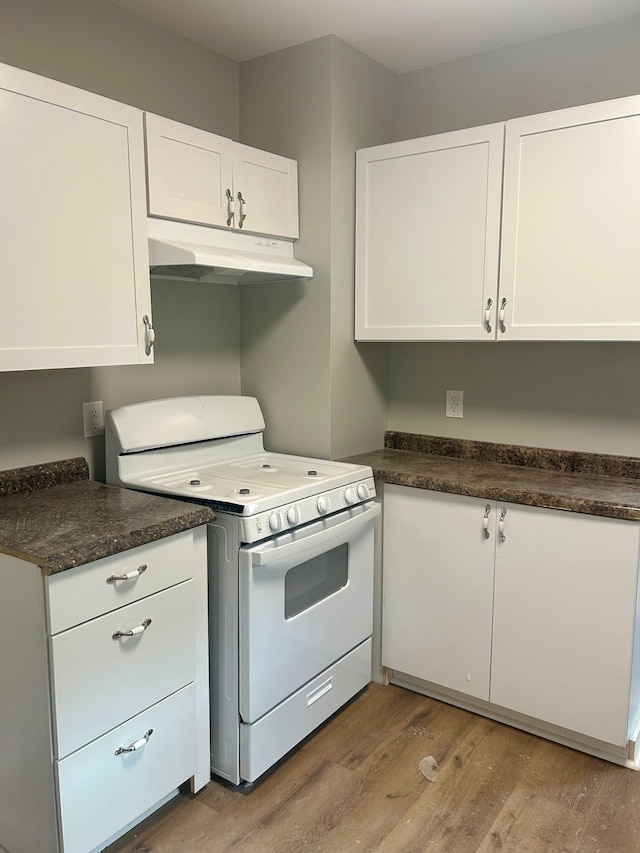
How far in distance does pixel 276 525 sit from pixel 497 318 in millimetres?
1078

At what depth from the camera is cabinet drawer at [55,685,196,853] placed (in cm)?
156

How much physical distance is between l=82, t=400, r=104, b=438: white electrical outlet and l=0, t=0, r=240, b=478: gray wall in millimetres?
18

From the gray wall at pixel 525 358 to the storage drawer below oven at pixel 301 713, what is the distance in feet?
3.39

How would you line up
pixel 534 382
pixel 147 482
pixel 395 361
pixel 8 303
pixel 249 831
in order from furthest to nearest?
pixel 395 361
pixel 534 382
pixel 147 482
pixel 249 831
pixel 8 303

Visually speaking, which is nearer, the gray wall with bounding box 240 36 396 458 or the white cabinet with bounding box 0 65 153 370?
the white cabinet with bounding box 0 65 153 370

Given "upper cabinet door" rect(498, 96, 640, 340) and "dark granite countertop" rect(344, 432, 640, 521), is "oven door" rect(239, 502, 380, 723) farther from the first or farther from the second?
"upper cabinet door" rect(498, 96, 640, 340)

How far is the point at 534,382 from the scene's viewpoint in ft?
8.29

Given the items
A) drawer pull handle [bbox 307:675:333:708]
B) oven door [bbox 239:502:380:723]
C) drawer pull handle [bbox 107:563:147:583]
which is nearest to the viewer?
drawer pull handle [bbox 107:563:147:583]

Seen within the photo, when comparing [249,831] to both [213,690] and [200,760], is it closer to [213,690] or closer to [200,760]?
[200,760]

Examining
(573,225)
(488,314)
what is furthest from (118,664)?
(573,225)

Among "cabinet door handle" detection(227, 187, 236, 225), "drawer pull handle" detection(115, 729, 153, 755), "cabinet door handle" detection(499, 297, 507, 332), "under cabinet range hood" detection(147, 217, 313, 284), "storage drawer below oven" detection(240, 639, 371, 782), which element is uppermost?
"cabinet door handle" detection(227, 187, 236, 225)

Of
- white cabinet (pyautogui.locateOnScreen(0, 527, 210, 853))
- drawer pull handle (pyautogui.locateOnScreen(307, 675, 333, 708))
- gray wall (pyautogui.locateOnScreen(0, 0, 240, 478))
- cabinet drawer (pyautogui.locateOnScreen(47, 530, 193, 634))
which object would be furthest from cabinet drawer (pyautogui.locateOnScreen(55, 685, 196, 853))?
gray wall (pyautogui.locateOnScreen(0, 0, 240, 478))

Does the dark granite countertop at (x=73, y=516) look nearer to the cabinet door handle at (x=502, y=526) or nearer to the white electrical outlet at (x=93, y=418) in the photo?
the white electrical outlet at (x=93, y=418)

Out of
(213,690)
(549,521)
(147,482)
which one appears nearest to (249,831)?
(213,690)
